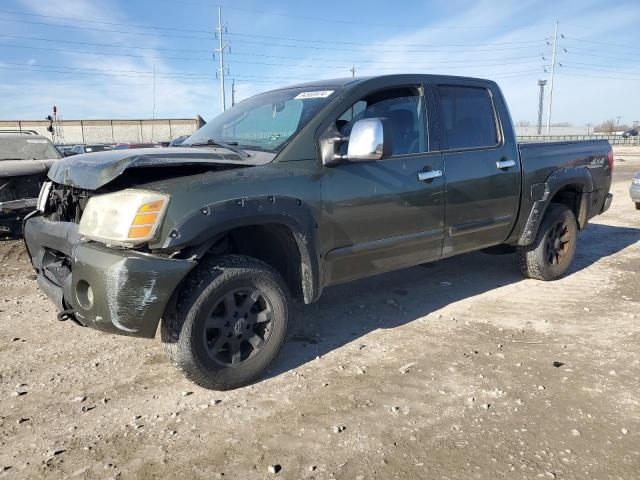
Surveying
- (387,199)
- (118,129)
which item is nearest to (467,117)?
(387,199)

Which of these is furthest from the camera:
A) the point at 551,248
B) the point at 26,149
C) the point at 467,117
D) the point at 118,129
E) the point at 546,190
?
the point at 118,129

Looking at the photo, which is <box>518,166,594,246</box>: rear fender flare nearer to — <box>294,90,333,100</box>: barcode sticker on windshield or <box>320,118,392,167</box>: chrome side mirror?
<box>320,118,392,167</box>: chrome side mirror

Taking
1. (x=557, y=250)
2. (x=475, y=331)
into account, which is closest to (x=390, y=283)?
(x=475, y=331)

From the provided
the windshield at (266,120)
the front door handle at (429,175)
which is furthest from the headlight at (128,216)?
the front door handle at (429,175)

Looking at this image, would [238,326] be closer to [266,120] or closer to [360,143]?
[360,143]

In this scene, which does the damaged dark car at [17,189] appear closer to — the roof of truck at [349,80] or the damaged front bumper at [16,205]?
the damaged front bumper at [16,205]

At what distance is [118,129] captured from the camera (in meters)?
52.8

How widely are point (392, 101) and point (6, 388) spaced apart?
128 inches

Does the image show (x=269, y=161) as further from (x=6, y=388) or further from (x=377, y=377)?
(x=6, y=388)

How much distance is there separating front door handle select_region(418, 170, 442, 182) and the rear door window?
0.33m

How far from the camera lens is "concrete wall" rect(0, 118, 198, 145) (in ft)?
167

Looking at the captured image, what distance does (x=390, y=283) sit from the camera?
517 cm

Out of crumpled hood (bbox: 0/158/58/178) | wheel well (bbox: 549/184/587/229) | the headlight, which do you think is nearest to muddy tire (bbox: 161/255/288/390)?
the headlight

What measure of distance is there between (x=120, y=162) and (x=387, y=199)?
70.3 inches
